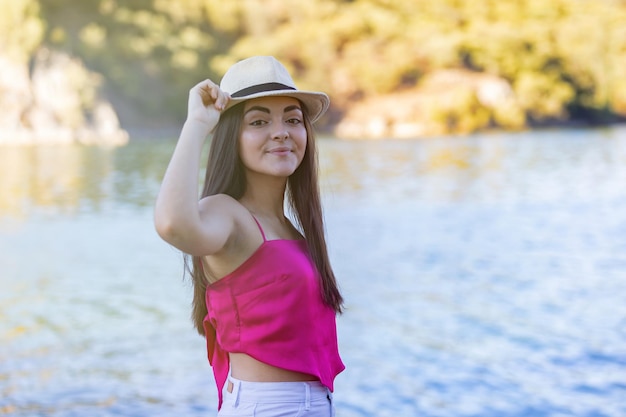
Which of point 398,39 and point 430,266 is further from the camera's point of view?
point 398,39

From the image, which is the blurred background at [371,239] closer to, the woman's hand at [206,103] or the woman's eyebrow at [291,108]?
the woman's eyebrow at [291,108]

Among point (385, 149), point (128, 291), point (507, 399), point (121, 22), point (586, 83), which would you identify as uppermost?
point (121, 22)

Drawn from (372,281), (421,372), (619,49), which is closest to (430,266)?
(372,281)

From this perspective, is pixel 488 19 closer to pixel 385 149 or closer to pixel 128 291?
pixel 385 149

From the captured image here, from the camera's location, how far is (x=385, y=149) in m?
29.9

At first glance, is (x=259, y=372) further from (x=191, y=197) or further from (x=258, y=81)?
(x=258, y=81)

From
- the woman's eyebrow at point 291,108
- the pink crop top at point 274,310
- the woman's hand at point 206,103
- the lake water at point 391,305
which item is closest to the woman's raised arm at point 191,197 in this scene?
the woman's hand at point 206,103

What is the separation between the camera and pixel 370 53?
48.4 m

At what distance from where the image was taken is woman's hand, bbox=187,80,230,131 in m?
1.46

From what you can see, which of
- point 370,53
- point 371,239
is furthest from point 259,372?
point 370,53

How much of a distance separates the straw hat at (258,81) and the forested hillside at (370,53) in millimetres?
38927

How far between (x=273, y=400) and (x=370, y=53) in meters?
47.9

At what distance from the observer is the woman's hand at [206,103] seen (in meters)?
1.46

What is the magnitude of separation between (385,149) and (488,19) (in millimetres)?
26364
